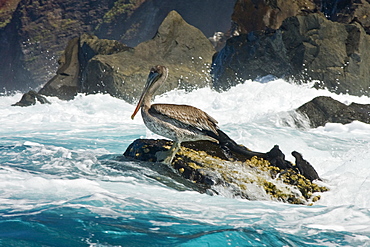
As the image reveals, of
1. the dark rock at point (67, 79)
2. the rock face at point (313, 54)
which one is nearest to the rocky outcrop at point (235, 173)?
the rock face at point (313, 54)

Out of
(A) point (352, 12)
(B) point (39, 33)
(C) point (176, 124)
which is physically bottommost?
(C) point (176, 124)

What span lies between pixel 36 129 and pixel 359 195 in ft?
31.5

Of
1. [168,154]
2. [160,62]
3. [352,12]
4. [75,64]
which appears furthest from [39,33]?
[168,154]

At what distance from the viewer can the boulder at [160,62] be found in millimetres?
20328

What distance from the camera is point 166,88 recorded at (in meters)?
20.5

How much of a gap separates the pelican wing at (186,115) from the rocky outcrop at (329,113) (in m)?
6.31

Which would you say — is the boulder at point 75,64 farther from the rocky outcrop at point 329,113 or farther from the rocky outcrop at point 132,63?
the rocky outcrop at point 329,113

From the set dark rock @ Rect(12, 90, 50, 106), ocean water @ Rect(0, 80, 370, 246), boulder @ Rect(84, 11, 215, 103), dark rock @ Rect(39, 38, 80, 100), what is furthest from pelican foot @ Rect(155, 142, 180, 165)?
dark rock @ Rect(39, 38, 80, 100)

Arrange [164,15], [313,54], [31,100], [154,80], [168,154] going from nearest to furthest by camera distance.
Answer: [168,154]
[154,80]
[313,54]
[31,100]
[164,15]

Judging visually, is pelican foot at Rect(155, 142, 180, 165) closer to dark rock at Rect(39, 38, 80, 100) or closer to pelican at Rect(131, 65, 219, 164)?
pelican at Rect(131, 65, 219, 164)

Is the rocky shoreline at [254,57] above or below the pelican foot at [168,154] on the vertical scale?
above

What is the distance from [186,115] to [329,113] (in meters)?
6.87

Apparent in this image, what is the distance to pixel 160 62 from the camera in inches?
886

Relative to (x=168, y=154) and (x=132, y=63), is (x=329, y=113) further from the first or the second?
(x=132, y=63)
